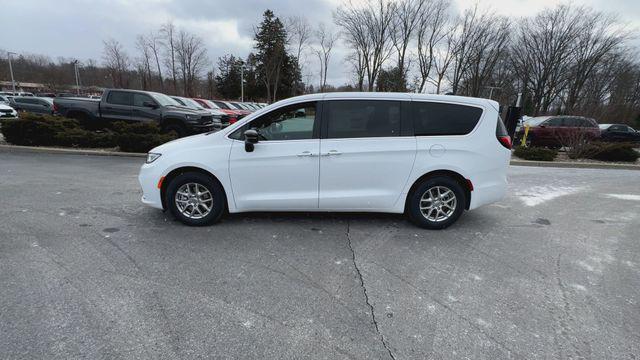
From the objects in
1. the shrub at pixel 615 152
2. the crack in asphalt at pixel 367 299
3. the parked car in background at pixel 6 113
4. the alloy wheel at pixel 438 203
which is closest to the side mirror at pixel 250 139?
the crack in asphalt at pixel 367 299

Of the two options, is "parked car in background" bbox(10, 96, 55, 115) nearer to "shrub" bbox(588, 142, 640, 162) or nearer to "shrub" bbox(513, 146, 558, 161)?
"shrub" bbox(513, 146, 558, 161)

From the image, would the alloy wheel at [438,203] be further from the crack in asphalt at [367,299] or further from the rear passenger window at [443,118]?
the crack in asphalt at [367,299]

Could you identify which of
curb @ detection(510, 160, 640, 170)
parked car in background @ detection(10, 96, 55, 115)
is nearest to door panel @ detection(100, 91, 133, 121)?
parked car in background @ detection(10, 96, 55, 115)

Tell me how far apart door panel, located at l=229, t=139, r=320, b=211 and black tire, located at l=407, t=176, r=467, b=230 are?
1316 millimetres

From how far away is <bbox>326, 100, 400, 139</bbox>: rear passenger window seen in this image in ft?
14.2

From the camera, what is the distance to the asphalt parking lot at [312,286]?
2.36 m

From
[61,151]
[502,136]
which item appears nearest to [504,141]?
[502,136]

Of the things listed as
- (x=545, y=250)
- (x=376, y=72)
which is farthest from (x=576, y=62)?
(x=545, y=250)

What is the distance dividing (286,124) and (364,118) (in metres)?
1.01

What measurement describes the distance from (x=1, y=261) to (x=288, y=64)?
5289 cm

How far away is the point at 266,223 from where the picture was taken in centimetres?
464

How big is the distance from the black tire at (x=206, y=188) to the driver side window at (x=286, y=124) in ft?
2.20

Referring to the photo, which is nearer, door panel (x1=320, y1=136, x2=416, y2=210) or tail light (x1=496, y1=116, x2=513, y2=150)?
door panel (x1=320, y1=136, x2=416, y2=210)

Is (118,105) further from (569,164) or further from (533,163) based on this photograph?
(569,164)
